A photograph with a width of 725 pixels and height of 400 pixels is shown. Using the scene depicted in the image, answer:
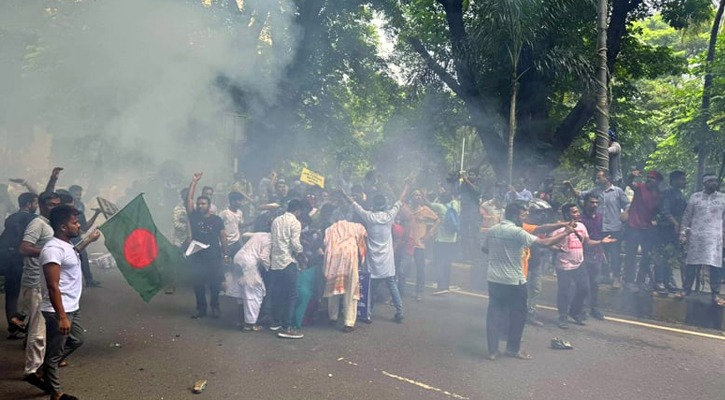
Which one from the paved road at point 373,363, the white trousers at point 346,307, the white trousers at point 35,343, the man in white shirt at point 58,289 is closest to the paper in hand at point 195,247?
the paved road at point 373,363

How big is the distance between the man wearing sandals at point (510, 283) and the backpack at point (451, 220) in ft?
9.68

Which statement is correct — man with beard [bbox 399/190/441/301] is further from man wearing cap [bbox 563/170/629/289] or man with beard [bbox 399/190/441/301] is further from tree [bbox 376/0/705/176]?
tree [bbox 376/0/705/176]

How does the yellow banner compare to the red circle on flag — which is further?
the yellow banner

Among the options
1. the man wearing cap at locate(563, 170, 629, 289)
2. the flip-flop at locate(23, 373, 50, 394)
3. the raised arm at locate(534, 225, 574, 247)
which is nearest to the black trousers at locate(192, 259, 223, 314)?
the flip-flop at locate(23, 373, 50, 394)

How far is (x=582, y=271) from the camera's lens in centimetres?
639

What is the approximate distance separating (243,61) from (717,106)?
882 cm

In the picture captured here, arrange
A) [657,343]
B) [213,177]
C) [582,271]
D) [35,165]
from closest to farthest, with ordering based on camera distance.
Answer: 1. [657,343]
2. [582,271]
3. [213,177]
4. [35,165]

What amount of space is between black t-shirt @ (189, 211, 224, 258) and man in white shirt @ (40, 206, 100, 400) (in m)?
2.40

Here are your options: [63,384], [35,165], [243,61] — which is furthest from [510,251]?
[35,165]

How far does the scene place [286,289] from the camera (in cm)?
595

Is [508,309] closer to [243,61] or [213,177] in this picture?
[243,61]

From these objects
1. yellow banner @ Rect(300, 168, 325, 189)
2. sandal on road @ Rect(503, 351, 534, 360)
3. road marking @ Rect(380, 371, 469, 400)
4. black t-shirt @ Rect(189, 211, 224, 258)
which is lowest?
road marking @ Rect(380, 371, 469, 400)

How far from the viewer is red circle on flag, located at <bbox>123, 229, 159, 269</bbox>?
561cm

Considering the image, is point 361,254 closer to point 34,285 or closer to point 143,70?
point 34,285
